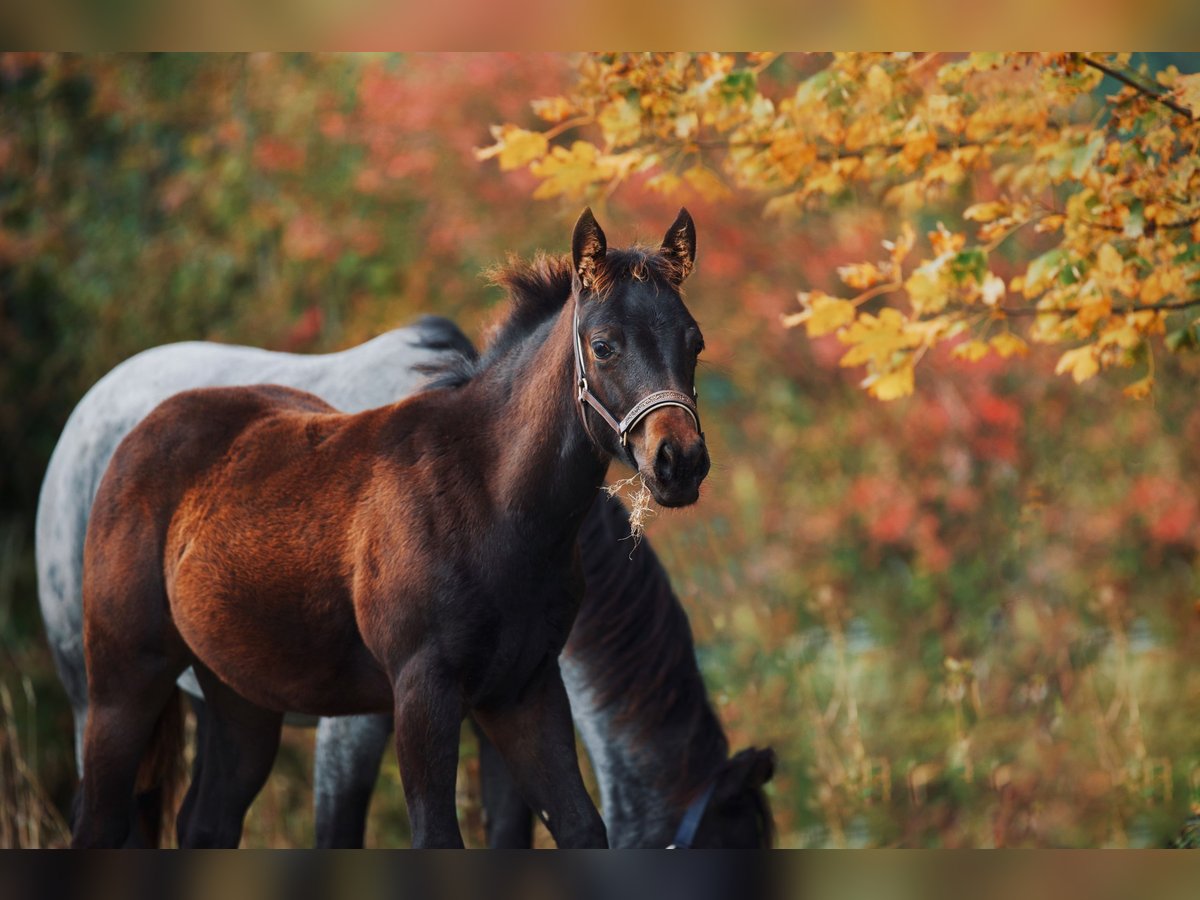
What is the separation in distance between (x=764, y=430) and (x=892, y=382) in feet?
13.1

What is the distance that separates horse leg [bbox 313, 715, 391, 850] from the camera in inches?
170

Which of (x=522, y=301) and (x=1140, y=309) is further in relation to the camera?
(x=1140, y=309)

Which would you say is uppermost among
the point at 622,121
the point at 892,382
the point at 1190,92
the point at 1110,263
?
the point at 622,121

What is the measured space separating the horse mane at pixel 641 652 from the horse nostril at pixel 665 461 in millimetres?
1387

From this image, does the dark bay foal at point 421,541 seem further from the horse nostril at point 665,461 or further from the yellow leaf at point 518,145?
the yellow leaf at point 518,145

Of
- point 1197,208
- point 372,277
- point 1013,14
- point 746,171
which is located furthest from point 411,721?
point 372,277

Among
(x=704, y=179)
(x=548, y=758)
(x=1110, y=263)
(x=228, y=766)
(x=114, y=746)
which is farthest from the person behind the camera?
(x=704, y=179)

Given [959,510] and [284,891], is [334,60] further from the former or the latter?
[284,891]

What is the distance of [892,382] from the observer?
4242 millimetres

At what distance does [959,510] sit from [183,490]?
16.7 ft

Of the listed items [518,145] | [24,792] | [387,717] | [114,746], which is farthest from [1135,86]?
[24,792]

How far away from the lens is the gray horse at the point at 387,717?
3.90 metres

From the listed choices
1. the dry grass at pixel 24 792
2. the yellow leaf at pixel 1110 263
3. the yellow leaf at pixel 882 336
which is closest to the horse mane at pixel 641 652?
the yellow leaf at pixel 882 336

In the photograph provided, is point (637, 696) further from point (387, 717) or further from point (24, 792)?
point (24, 792)
